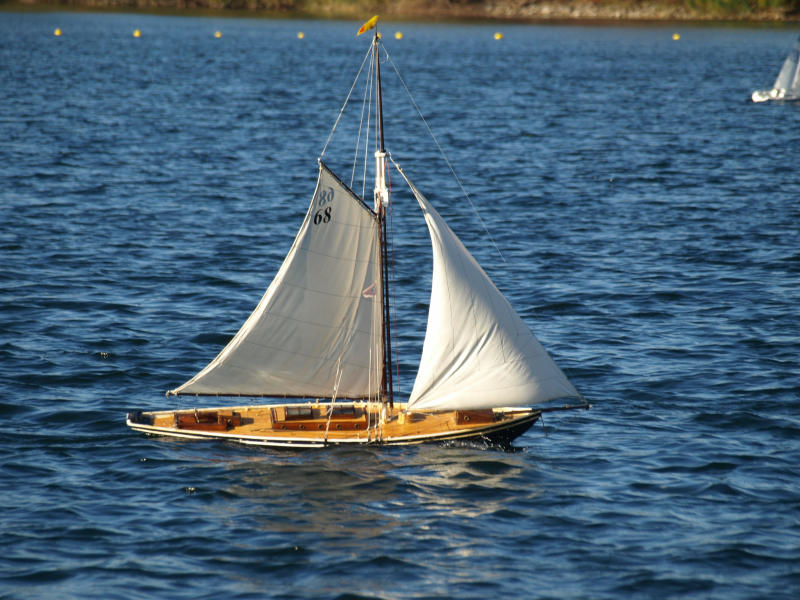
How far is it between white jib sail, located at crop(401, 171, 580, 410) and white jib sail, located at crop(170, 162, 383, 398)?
199 centimetres

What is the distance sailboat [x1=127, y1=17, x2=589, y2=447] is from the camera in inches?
1049

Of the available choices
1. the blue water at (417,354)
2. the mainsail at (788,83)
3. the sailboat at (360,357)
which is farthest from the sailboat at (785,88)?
the sailboat at (360,357)

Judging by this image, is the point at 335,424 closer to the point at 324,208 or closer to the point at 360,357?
the point at 360,357

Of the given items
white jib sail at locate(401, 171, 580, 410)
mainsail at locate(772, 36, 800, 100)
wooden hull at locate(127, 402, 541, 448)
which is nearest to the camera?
white jib sail at locate(401, 171, 580, 410)

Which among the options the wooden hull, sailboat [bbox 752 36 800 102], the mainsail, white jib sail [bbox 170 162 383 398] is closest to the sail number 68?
white jib sail [bbox 170 162 383 398]

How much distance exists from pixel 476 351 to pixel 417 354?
28.8 feet

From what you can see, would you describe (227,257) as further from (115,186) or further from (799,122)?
(799,122)

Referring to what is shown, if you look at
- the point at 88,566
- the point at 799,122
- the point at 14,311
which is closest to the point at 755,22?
the point at 799,122

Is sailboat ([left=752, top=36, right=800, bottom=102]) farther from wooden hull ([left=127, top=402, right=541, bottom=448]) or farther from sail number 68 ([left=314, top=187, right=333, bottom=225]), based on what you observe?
sail number 68 ([left=314, top=187, right=333, bottom=225])

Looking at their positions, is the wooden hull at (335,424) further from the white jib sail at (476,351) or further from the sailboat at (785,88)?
the sailboat at (785,88)

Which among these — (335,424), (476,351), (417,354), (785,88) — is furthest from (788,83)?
(335,424)

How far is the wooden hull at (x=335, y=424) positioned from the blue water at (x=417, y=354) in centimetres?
45

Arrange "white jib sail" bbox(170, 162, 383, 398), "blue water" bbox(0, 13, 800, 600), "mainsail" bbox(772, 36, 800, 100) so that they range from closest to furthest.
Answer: "blue water" bbox(0, 13, 800, 600) < "white jib sail" bbox(170, 162, 383, 398) < "mainsail" bbox(772, 36, 800, 100)

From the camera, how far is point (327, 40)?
170875 millimetres
